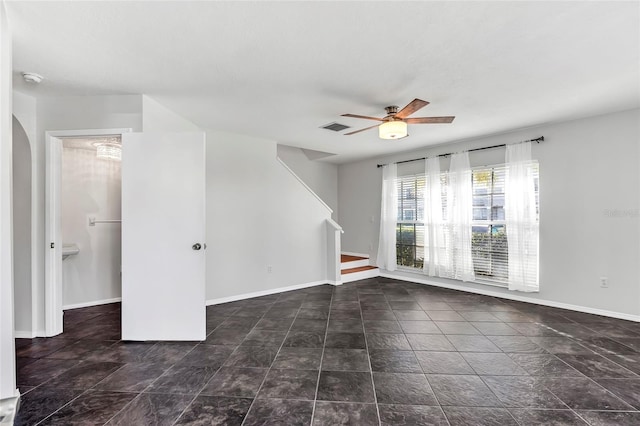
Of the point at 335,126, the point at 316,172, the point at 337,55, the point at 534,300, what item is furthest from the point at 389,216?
the point at 337,55

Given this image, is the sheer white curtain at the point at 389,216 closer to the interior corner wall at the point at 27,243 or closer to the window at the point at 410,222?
the window at the point at 410,222

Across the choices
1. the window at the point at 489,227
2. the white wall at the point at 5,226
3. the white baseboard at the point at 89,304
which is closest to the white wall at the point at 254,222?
the white baseboard at the point at 89,304

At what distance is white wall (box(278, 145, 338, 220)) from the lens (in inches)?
253

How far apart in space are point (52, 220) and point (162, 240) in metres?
1.21

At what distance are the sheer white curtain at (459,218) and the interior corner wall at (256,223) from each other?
220 centimetres

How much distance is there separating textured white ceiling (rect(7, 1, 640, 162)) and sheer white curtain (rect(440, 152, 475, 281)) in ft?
4.48

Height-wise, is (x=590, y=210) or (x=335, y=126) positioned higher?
(x=335, y=126)

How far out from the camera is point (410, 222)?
18.6ft

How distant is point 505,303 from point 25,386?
5225mm

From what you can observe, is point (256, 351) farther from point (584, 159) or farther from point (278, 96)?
point (584, 159)

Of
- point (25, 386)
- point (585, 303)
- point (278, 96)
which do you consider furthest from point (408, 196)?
point (25, 386)

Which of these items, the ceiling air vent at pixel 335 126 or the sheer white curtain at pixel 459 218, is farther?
the sheer white curtain at pixel 459 218

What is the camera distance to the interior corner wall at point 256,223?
418 centimetres

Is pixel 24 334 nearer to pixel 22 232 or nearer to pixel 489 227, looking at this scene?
pixel 22 232
